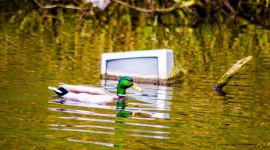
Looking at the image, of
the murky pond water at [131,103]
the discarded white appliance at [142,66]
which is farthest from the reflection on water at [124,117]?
the discarded white appliance at [142,66]

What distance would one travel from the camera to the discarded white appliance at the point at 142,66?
57.8 ft

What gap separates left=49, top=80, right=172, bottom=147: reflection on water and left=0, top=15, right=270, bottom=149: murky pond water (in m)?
0.01

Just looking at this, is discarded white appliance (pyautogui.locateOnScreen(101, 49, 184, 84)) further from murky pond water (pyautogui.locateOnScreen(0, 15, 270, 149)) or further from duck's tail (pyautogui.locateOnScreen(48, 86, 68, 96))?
duck's tail (pyautogui.locateOnScreen(48, 86, 68, 96))

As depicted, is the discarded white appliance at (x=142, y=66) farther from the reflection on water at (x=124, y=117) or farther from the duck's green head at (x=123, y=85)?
the duck's green head at (x=123, y=85)

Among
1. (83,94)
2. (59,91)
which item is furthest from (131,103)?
(59,91)

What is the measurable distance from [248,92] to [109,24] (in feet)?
51.6

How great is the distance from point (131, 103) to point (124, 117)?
163 centimetres

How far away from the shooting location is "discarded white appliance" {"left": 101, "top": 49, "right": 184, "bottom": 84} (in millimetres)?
17625

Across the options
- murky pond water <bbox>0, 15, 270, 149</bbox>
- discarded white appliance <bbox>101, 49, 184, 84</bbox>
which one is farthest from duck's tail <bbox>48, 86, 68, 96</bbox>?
discarded white appliance <bbox>101, 49, 184, 84</bbox>

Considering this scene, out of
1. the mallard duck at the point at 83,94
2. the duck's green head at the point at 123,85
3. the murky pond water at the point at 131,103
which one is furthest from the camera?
the duck's green head at the point at 123,85

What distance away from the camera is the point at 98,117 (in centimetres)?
1307

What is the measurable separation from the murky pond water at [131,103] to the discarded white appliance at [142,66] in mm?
353

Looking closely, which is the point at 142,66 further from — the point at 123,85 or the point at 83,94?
the point at 83,94

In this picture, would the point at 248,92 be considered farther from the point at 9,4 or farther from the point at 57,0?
the point at 9,4
